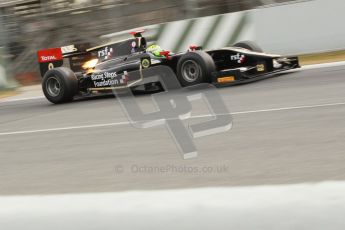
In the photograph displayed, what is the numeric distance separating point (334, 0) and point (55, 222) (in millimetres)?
11879

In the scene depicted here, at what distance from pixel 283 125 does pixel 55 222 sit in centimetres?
367

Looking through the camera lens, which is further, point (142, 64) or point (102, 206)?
point (142, 64)

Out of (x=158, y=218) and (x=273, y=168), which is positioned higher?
(x=158, y=218)

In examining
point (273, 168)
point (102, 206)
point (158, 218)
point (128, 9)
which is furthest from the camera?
point (128, 9)

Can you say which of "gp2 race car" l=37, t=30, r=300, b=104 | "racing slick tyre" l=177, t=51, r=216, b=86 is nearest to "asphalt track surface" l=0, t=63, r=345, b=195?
"racing slick tyre" l=177, t=51, r=216, b=86

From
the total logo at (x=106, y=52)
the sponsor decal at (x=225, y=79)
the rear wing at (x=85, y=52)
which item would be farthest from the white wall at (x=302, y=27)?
the total logo at (x=106, y=52)

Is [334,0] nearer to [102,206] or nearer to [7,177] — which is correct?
[7,177]

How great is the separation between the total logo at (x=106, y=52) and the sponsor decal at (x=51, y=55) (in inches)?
36.4

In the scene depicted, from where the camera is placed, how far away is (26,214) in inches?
138

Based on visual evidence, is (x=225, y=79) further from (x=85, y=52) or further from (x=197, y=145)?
(x=197, y=145)

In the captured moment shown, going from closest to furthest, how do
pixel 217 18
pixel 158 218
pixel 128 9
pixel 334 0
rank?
1. pixel 158 218
2. pixel 334 0
3. pixel 217 18
4. pixel 128 9

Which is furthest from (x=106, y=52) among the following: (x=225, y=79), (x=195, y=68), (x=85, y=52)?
(x=225, y=79)

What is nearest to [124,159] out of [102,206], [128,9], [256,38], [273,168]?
[273,168]

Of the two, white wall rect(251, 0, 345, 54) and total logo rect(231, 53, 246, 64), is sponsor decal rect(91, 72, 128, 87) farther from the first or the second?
white wall rect(251, 0, 345, 54)
